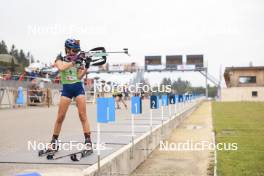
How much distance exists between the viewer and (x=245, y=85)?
8588 cm

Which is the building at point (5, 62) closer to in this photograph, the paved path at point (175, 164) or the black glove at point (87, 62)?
the paved path at point (175, 164)

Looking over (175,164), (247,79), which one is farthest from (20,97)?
(247,79)

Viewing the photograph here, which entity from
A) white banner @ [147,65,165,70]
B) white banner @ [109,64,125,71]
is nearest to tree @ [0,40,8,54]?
white banner @ [109,64,125,71]

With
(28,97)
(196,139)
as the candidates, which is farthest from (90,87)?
(196,139)

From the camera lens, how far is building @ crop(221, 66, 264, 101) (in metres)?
80.2

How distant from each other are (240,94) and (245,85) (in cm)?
638

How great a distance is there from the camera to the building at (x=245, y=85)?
80.2 meters

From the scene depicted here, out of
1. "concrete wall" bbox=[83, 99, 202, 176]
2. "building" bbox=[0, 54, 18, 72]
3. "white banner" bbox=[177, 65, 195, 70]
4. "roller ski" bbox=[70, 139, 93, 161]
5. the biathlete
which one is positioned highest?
"white banner" bbox=[177, 65, 195, 70]

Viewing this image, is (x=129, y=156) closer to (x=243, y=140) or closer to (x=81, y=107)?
(x=81, y=107)

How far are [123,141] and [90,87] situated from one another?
34.8 m

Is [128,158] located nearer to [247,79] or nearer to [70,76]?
[70,76]

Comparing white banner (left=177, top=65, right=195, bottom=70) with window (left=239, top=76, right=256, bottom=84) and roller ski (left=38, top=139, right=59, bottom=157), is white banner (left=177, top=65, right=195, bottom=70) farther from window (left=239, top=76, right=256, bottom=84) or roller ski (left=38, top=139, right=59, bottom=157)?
roller ski (left=38, top=139, right=59, bottom=157)

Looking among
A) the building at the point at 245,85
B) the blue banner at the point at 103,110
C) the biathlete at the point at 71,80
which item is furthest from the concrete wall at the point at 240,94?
the blue banner at the point at 103,110

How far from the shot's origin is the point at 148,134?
1120 cm
